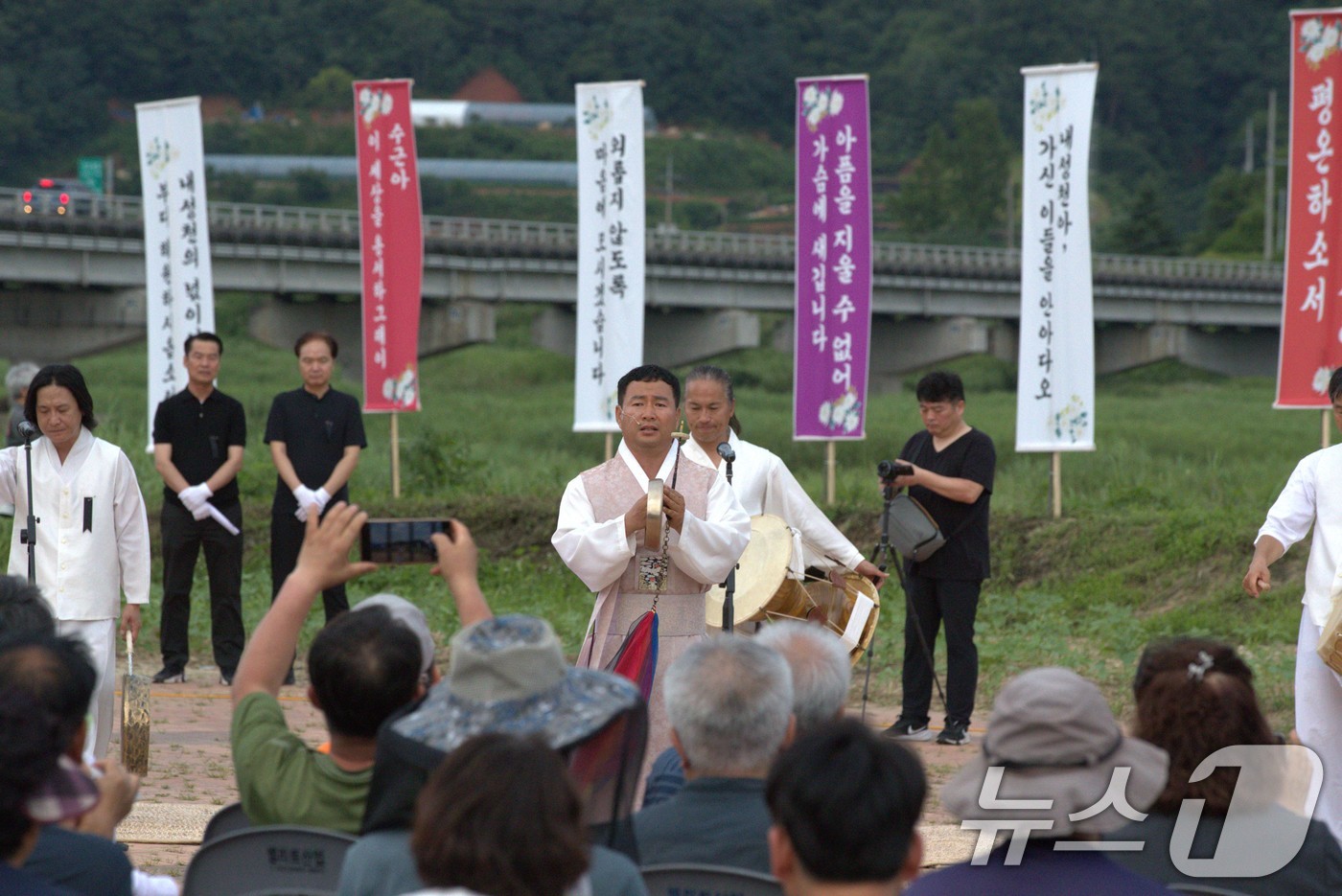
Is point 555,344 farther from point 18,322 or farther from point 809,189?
point 809,189

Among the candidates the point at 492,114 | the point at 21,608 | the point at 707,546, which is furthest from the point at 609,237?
the point at 492,114

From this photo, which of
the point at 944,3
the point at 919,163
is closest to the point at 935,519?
the point at 919,163

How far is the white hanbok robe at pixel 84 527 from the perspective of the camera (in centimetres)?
634

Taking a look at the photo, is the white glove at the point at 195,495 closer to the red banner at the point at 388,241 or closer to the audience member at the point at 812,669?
the red banner at the point at 388,241

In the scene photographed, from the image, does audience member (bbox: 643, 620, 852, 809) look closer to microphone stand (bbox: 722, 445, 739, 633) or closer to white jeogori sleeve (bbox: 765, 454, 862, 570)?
microphone stand (bbox: 722, 445, 739, 633)

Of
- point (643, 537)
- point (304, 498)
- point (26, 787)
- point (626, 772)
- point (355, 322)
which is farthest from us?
point (355, 322)

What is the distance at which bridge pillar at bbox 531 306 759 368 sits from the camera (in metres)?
34.0

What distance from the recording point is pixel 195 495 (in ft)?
29.4

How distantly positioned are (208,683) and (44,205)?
71.3 feet

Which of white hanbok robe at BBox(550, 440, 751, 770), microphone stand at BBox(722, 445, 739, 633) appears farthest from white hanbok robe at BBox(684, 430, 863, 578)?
white hanbok robe at BBox(550, 440, 751, 770)

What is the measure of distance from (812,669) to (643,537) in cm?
195

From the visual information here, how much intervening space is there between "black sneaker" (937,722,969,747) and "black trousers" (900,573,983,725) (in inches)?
1.0

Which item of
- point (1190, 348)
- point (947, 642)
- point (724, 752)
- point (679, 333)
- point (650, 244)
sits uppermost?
point (650, 244)

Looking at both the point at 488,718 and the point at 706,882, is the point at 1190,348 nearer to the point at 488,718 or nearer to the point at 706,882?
the point at 706,882
